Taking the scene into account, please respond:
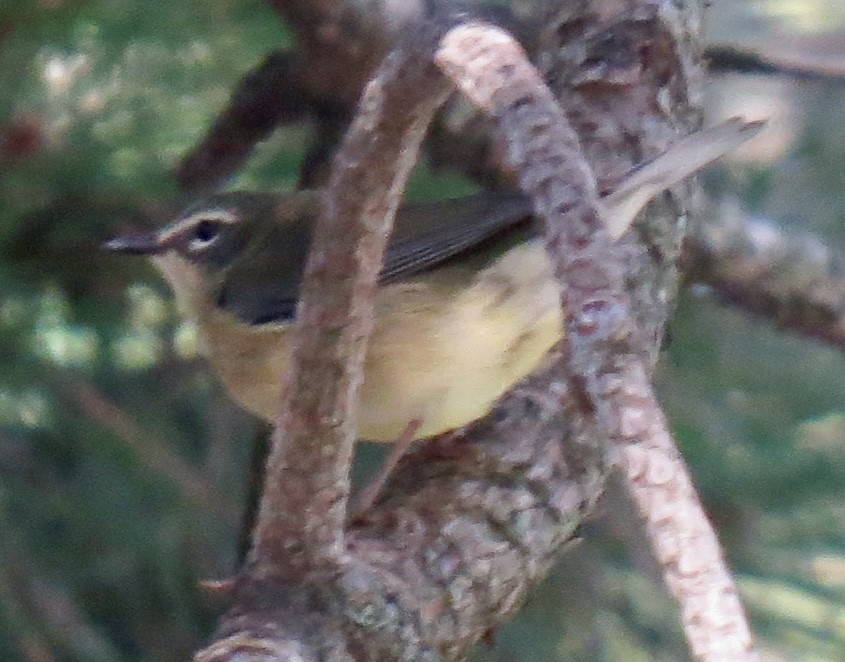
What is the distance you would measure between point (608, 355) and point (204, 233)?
3.64ft

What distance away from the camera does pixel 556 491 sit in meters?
1.14

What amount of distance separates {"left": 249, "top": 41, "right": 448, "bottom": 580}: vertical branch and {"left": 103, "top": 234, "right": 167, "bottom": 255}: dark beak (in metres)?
0.53

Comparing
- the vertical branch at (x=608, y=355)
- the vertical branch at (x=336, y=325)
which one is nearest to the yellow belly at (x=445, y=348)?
the vertical branch at (x=336, y=325)

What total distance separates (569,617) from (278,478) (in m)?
0.79

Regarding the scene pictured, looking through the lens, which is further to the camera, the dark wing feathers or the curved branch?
the curved branch

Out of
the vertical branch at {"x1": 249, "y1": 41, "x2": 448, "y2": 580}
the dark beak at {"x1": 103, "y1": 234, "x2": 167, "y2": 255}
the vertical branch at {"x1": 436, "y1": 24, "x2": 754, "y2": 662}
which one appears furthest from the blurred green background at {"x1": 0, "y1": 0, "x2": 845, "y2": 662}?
the vertical branch at {"x1": 436, "y1": 24, "x2": 754, "y2": 662}

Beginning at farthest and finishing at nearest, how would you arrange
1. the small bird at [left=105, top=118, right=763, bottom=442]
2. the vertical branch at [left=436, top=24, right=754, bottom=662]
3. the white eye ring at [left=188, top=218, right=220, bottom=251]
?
the white eye ring at [left=188, top=218, right=220, bottom=251] < the small bird at [left=105, top=118, right=763, bottom=442] < the vertical branch at [left=436, top=24, right=754, bottom=662]

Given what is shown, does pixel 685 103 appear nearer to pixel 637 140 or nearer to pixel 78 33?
pixel 637 140

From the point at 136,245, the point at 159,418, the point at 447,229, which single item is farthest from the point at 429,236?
the point at 159,418

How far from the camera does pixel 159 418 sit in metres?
1.59

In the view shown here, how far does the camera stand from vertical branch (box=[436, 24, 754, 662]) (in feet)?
1.54

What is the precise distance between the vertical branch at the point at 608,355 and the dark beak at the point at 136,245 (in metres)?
0.81

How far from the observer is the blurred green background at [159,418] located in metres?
1.41

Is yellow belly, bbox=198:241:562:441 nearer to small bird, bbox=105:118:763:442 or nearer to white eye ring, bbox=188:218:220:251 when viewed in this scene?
small bird, bbox=105:118:763:442
